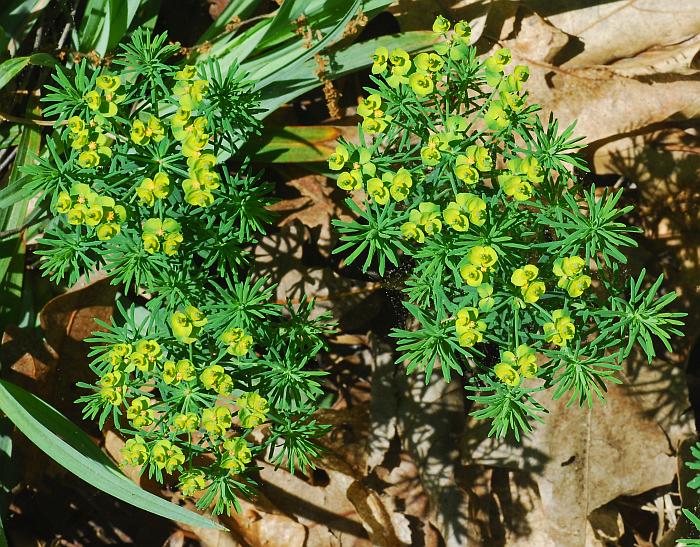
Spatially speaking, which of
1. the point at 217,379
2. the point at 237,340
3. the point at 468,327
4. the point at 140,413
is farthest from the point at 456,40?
the point at 140,413

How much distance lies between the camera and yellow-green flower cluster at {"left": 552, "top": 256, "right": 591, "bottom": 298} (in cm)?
217

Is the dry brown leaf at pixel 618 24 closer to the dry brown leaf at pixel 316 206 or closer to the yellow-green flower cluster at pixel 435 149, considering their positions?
the dry brown leaf at pixel 316 206

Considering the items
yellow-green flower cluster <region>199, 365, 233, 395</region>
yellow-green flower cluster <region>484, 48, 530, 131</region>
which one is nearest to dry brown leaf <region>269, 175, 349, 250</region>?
yellow-green flower cluster <region>484, 48, 530, 131</region>

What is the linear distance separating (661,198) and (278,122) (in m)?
1.77

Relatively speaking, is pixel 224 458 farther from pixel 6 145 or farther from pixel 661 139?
pixel 661 139

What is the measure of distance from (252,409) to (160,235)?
0.58 meters

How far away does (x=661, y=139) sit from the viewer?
11.6ft

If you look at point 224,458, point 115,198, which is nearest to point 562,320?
point 224,458

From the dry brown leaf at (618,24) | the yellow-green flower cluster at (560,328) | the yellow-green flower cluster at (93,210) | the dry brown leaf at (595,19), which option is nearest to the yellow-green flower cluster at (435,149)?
the yellow-green flower cluster at (560,328)

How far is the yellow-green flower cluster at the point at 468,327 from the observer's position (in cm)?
221

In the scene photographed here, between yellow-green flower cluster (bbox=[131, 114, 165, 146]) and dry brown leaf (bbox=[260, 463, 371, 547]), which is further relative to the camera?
dry brown leaf (bbox=[260, 463, 371, 547])

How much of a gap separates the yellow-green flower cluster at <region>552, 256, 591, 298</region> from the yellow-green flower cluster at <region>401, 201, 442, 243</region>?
0.36 metres

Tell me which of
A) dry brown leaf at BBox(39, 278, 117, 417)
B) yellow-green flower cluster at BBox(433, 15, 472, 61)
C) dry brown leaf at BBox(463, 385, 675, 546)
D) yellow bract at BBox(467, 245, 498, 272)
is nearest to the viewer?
yellow bract at BBox(467, 245, 498, 272)

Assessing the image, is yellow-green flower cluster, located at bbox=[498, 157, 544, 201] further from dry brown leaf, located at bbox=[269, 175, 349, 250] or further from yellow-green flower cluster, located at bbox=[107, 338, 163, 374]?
dry brown leaf, located at bbox=[269, 175, 349, 250]
